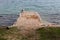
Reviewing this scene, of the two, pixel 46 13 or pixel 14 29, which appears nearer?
pixel 14 29

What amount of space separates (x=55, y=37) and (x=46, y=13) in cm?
1086

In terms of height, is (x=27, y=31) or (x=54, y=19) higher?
(x=27, y=31)

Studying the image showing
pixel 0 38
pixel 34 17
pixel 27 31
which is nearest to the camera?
pixel 0 38

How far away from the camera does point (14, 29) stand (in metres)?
10.2

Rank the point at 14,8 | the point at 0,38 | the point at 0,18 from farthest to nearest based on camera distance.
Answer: the point at 14,8 → the point at 0,18 → the point at 0,38

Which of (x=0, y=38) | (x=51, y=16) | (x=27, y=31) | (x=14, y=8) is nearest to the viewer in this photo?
(x=0, y=38)

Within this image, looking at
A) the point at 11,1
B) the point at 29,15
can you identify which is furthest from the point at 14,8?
the point at 29,15

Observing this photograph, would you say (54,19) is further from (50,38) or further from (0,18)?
(50,38)

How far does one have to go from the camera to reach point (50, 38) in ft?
30.9

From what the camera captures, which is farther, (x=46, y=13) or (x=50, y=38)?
(x=46, y=13)

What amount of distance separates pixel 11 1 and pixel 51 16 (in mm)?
8708

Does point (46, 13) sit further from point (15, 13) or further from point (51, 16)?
point (15, 13)

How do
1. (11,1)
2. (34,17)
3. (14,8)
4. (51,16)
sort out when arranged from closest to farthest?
1. (34,17)
2. (51,16)
3. (14,8)
4. (11,1)

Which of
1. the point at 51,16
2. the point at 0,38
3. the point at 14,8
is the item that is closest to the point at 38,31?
the point at 0,38
